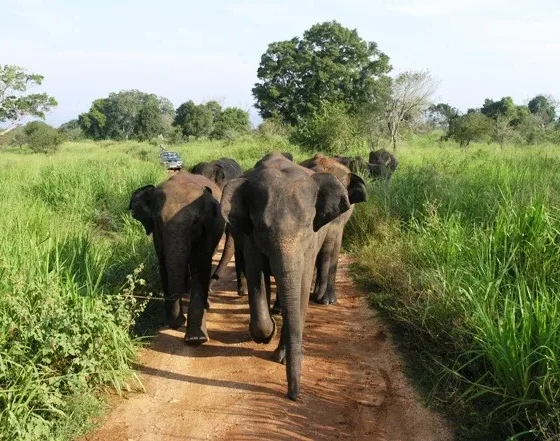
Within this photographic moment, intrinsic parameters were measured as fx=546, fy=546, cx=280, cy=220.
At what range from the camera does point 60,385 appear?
4.09m

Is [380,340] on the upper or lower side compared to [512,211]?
lower

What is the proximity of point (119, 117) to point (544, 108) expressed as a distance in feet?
155

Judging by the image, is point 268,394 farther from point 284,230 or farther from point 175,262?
point 175,262

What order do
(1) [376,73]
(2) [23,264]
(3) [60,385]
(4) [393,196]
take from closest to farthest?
(3) [60,385] → (2) [23,264] → (4) [393,196] → (1) [376,73]

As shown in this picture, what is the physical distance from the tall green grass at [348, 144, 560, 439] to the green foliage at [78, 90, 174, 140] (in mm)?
47214

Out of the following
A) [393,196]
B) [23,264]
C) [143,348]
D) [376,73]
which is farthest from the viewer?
[376,73]

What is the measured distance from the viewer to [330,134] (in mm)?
21984

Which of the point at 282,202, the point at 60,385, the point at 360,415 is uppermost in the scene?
the point at 282,202

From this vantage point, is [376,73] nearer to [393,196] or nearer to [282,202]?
[393,196]

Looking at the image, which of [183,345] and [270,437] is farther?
[183,345]

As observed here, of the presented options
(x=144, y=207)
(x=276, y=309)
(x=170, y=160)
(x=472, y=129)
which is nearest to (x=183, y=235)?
(x=144, y=207)

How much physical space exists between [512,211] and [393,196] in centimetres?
Answer: 326

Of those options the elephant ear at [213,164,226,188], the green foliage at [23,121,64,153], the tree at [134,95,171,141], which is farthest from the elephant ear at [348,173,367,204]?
the tree at [134,95,171,141]

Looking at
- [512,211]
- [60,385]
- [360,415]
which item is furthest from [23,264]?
[512,211]
